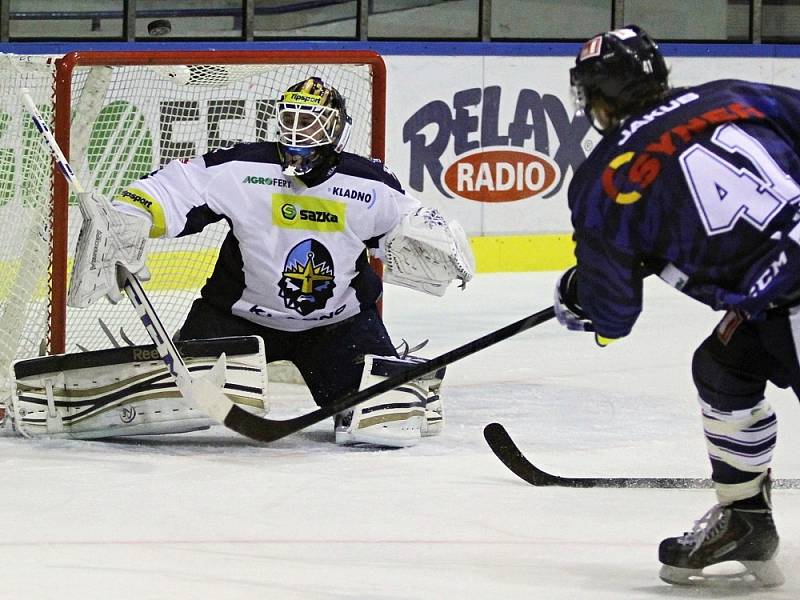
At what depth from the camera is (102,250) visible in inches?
144

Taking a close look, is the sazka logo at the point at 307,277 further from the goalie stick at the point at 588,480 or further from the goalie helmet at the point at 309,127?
the goalie stick at the point at 588,480

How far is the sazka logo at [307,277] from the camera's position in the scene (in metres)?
3.91

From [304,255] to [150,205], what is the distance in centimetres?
39

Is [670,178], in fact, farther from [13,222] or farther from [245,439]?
[13,222]

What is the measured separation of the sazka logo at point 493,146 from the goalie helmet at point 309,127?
3071 millimetres

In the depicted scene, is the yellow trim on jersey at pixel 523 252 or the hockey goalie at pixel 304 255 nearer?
the hockey goalie at pixel 304 255

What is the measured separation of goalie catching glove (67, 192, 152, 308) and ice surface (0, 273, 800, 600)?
372mm

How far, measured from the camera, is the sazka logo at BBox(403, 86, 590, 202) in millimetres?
6961

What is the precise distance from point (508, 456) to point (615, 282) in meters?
1.16

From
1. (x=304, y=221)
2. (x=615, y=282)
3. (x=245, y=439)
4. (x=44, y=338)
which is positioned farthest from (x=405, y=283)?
(x=615, y=282)

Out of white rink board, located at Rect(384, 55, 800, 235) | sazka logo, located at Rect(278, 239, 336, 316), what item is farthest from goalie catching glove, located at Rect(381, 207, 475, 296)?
white rink board, located at Rect(384, 55, 800, 235)

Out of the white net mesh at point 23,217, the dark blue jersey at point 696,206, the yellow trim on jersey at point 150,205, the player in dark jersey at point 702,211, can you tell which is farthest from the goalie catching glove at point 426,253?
the dark blue jersey at point 696,206

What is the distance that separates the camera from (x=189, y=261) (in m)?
4.93

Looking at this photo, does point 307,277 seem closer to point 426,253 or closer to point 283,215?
point 283,215
